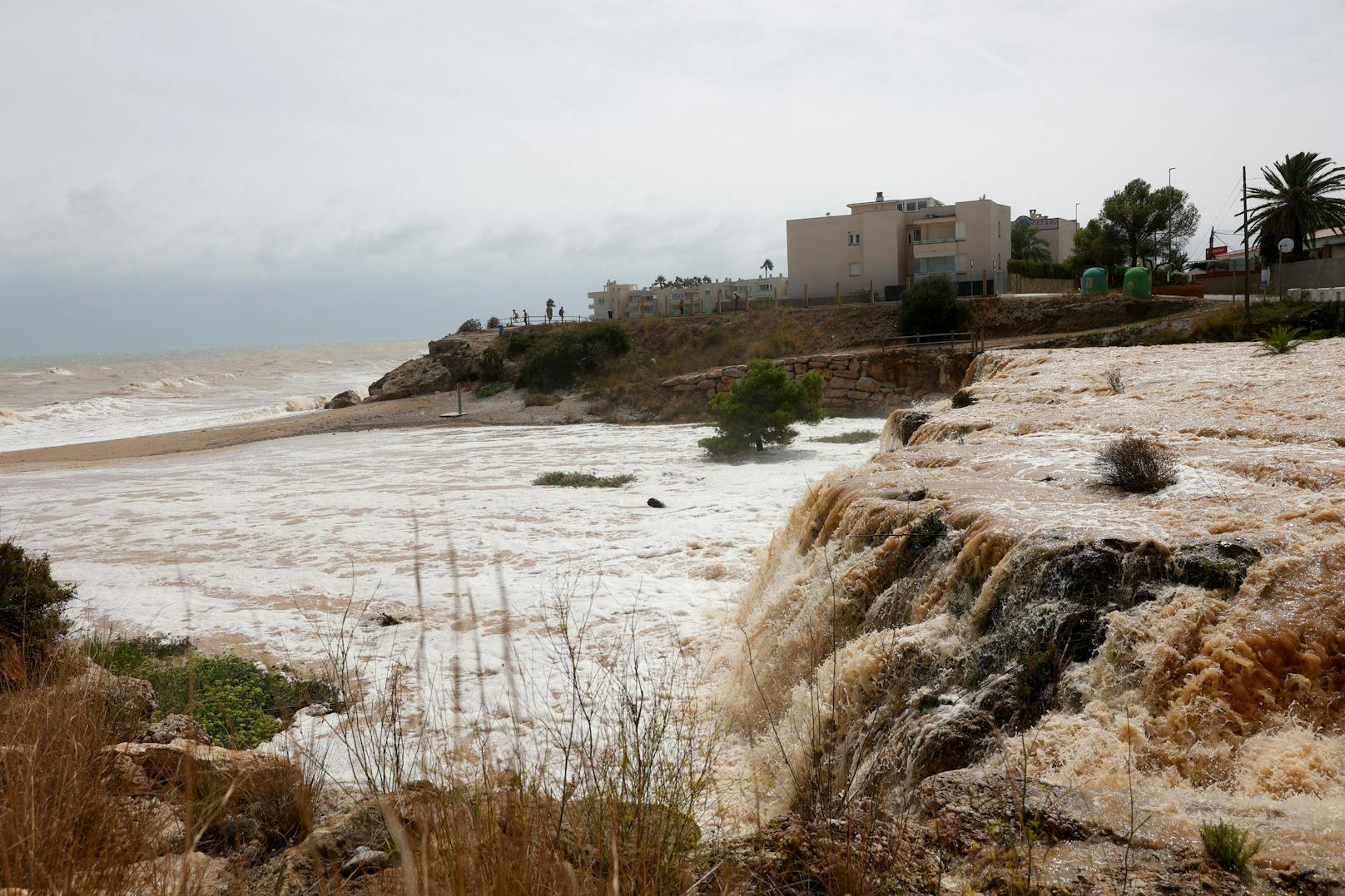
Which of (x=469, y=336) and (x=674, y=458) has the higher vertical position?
(x=469, y=336)

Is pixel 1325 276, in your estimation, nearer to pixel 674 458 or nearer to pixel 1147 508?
pixel 674 458

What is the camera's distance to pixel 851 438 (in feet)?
77.4

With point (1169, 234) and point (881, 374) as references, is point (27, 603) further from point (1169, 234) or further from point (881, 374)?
point (1169, 234)

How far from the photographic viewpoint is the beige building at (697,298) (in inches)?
1860

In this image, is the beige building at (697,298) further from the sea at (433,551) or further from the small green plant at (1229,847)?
the small green plant at (1229,847)

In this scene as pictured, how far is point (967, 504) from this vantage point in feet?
21.7

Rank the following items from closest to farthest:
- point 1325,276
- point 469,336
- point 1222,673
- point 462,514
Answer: point 1222,673 → point 462,514 → point 1325,276 → point 469,336

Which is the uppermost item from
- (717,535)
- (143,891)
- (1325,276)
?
(1325,276)

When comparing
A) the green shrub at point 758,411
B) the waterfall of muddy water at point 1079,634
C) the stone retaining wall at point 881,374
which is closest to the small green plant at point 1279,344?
the waterfall of muddy water at point 1079,634

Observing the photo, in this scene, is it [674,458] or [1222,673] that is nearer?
[1222,673]

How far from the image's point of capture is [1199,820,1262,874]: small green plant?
266 cm

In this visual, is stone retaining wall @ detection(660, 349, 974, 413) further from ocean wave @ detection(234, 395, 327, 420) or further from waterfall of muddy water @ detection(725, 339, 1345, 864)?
ocean wave @ detection(234, 395, 327, 420)

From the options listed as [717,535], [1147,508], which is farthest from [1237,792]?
[717,535]

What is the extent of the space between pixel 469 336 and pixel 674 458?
30850 mm
